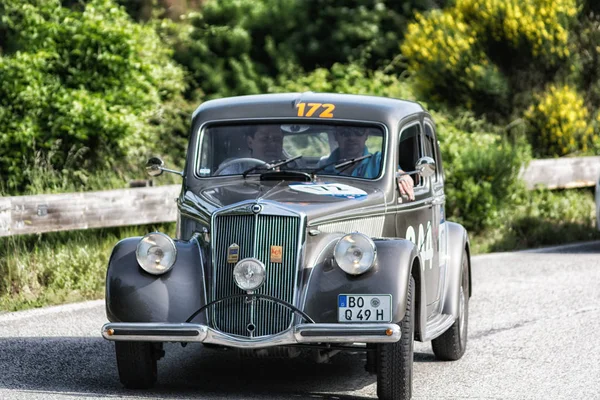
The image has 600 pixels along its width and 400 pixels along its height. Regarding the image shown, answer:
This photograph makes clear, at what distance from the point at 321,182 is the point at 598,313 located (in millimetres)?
3819

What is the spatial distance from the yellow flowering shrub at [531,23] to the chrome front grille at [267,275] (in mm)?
16690

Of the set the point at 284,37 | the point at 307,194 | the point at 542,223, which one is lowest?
the point at 542,223

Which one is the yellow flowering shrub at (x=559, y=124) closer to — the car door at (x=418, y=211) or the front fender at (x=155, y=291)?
the car door at (x=418, y=211)

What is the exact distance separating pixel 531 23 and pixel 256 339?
17130mm

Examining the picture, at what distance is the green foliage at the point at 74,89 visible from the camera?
1579 cm

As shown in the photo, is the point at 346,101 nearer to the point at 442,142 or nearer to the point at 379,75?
the point at 442,142

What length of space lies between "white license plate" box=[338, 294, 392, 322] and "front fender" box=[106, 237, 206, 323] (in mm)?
772

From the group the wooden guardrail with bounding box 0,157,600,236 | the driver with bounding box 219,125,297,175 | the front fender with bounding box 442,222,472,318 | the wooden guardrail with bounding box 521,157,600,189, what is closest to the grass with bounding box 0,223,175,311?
the wooden guardrail with bounding box 0,157,600,236

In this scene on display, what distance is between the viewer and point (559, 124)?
21984 millimetres

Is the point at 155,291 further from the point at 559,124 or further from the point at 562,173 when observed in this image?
the point at 559,124

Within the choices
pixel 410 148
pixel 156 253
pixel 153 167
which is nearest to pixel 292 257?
pixel 156 253

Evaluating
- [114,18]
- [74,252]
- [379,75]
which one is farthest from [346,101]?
[379,75]

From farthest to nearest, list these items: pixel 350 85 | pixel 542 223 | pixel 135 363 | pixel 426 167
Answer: pixel 350 85
pixel 542 223
pixel 426 167
pixel 135 363

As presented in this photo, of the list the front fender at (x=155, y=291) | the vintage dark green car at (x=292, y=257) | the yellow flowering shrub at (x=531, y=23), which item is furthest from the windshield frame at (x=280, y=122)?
the yellow flowering shrub at (x=531, y=23)
